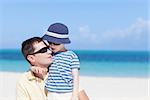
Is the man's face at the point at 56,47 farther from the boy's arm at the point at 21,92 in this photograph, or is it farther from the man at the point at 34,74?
the boy's arm at the point at 21,92

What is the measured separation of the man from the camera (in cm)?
243

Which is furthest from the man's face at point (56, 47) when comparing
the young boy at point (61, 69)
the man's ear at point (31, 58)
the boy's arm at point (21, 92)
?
the boy's arm at point (21, 92)

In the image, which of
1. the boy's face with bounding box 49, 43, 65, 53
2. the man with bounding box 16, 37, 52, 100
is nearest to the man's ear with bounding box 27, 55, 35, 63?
the man with bounding box 16, 37, 52, 100

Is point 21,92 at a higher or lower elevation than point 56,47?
lower

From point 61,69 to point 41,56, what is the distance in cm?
14

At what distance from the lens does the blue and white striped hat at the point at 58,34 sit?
2471 mm

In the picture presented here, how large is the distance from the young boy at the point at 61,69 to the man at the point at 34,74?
44mm

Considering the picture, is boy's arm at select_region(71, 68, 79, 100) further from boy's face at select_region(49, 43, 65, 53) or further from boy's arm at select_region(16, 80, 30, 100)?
boy's arm at select_region(16, 80, 30, 100)

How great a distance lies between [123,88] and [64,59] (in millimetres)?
4795

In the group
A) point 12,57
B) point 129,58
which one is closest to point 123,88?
point 12,57

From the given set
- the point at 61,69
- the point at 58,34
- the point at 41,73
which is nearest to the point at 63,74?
the point at 61,69

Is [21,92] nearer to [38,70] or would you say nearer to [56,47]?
[38,70]

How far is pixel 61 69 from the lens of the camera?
2482mm

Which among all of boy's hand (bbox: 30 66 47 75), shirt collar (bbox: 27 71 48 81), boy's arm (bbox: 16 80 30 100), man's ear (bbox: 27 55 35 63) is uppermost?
man's ear (bbox: 27 55 35 63)
